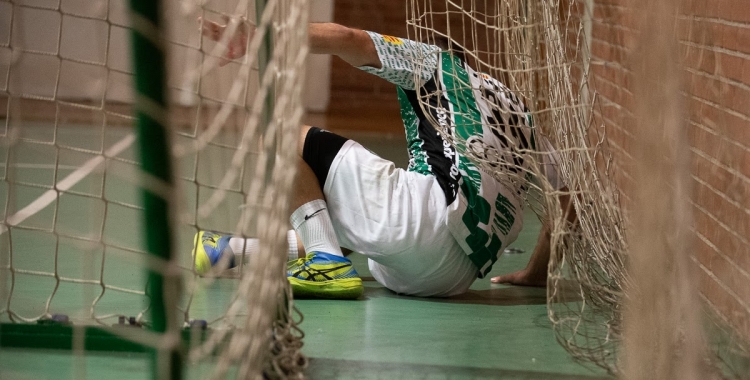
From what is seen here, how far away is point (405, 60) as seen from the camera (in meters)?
2.11

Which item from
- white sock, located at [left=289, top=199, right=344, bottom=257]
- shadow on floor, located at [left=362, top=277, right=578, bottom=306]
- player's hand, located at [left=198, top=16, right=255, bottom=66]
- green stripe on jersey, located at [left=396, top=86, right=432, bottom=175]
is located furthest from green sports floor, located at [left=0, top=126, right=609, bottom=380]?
player's hand, located at [left=198, top=16, right=255, bottom=66]

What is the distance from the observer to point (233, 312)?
112cm

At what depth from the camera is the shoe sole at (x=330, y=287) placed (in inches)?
77.2

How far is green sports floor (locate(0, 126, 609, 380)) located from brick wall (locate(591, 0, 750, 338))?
0.37m

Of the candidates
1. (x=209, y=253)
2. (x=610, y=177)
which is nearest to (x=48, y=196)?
(x=209, y=253)

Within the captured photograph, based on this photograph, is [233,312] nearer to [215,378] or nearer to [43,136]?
[215,378]

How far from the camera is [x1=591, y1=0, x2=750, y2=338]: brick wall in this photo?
178 cm

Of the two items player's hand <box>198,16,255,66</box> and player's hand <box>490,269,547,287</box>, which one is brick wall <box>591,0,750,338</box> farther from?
player's hand <box>198,16,255,66</box>

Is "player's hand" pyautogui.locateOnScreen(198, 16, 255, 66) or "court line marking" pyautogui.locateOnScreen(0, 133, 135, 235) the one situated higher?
"player's hand" pyautogui.locateOnScreen(198, 16, 255, 66)

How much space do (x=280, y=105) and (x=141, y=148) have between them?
1.28ft

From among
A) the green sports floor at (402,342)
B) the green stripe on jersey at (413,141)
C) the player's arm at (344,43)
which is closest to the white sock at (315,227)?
the green sports floor at (402,342)

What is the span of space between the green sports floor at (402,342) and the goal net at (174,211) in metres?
0.03

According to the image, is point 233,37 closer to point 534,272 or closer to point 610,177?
point 610,177

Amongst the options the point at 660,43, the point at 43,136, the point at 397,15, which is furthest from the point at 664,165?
the point at 397,15
